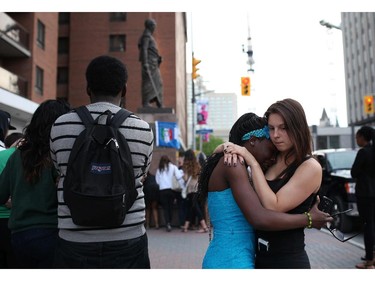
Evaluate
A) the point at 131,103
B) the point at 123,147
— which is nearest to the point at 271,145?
the point at 123,147

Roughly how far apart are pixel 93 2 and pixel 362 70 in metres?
77.8

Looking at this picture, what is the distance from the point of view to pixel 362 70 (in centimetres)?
7419

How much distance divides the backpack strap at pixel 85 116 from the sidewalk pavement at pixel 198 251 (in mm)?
4512

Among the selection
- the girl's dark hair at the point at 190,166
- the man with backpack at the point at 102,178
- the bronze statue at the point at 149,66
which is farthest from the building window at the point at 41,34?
the man with backpack at the point at 102,178

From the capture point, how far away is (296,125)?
2.24 meters

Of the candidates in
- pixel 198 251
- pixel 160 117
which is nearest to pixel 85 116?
pixel 198 251

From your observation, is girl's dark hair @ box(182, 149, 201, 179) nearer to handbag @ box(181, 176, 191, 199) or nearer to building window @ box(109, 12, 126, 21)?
handbag @ box(181, 176, 191, 199)

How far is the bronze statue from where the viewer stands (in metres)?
14.0

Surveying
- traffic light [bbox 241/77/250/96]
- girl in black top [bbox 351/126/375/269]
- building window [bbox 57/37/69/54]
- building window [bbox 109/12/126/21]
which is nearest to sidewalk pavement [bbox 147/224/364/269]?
girl in black top [bbox 351/126/375/269]

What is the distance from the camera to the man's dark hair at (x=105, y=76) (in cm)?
231

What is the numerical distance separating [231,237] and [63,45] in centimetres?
4373

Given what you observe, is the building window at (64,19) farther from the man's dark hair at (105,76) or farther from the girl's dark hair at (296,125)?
the girl's dark hair at (296,125)

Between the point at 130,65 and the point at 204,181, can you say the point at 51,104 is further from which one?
the point at 130,65

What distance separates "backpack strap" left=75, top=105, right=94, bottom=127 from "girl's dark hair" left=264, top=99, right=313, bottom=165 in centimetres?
99
